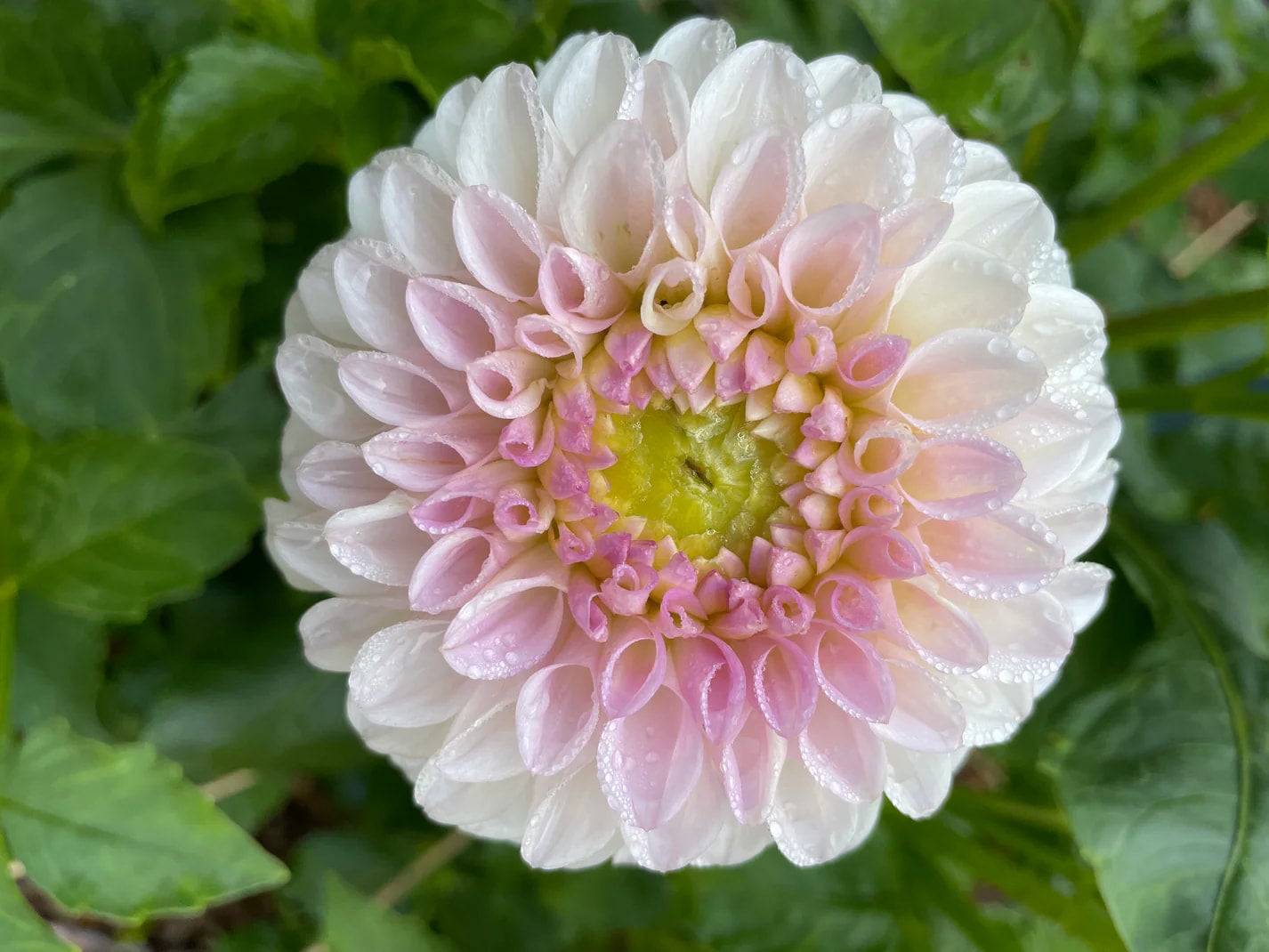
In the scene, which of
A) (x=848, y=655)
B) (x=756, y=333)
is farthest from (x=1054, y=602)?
(x=756, y=333)

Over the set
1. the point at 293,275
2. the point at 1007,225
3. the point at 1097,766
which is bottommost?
the point at 1097,766

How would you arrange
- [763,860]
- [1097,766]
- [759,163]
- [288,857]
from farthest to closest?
[288,857] → [763,860] → [1097,766] → [759,163]

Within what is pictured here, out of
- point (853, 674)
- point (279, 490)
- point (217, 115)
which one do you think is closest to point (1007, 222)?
point (853, 674)

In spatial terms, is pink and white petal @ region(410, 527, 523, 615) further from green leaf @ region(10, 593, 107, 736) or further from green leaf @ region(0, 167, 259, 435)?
green leaf @ region(10, 593, 107, 736)

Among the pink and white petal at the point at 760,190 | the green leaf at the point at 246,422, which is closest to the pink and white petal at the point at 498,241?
the pink and white petal at the point at 760,190

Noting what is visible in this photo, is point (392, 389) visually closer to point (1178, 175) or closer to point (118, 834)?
point (118, 834)

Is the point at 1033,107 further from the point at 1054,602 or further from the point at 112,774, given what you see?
the point at 112,774
